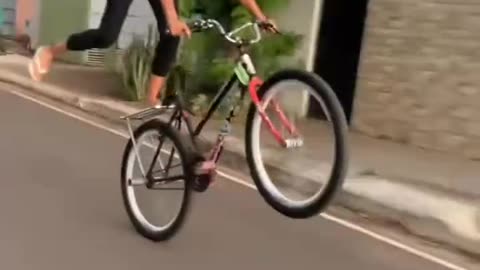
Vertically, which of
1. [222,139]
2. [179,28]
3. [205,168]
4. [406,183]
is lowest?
[406,183]

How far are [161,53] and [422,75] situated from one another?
5.64m

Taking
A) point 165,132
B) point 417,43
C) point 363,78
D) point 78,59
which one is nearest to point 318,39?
point 363,78

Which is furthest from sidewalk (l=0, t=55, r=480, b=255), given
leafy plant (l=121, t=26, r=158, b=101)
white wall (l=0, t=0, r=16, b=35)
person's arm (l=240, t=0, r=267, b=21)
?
white wall (l=0, t=0, r=16, b=35)

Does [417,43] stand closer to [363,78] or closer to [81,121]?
[363,78]

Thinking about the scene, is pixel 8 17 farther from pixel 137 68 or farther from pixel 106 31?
pixel 106 31

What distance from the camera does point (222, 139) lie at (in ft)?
20.9

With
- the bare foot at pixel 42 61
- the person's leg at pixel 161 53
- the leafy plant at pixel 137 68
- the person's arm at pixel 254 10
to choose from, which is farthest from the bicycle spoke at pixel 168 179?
the leafy plant at pixel 137 68

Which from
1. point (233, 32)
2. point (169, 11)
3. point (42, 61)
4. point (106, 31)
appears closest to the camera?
point (233, 32)

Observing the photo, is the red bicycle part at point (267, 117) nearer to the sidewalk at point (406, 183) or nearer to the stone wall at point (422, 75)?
the sidewalk at point (406, 183)

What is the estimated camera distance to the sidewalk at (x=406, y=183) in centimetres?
753

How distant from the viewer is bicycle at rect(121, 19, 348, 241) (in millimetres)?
5738

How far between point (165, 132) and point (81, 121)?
18.7 feet

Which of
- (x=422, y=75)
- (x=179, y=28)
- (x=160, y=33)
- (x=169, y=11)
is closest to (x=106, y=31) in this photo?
(x=160, y=33)

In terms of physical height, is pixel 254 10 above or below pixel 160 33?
above
